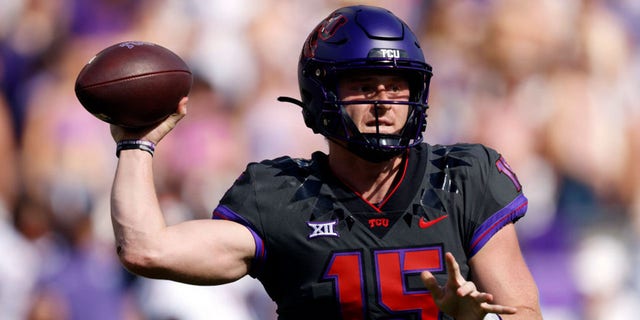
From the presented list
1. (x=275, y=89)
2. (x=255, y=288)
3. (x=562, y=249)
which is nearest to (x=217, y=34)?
(x=275, y=89)

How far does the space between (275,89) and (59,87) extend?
1.03 meters

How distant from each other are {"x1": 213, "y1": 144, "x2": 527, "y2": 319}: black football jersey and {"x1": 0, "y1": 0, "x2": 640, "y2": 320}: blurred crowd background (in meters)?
1.90

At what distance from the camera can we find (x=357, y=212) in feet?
8.86

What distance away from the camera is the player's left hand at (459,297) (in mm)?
2242

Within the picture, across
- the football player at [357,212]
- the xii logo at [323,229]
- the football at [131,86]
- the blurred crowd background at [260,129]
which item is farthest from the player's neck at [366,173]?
the blurred crowd background at [260,129]

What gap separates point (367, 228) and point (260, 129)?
2.25 metres

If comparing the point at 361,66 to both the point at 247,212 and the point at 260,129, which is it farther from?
the point at 260,129

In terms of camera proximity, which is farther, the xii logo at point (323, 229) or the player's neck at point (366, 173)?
the player's neck at point (366, 173)

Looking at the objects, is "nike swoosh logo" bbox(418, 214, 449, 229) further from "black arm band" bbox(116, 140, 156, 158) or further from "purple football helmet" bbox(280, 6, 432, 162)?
"black arm band" bbox(116, 140, 156, 158)

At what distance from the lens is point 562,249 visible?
497cm

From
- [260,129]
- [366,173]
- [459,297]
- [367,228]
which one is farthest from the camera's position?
[260,129]

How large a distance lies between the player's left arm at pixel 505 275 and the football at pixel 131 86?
35.9 inches

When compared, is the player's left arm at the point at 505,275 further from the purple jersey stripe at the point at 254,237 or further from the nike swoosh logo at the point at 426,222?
the purple jersey stripe at the point at 254,237

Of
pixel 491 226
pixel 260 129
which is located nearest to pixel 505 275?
pixel 491 226
